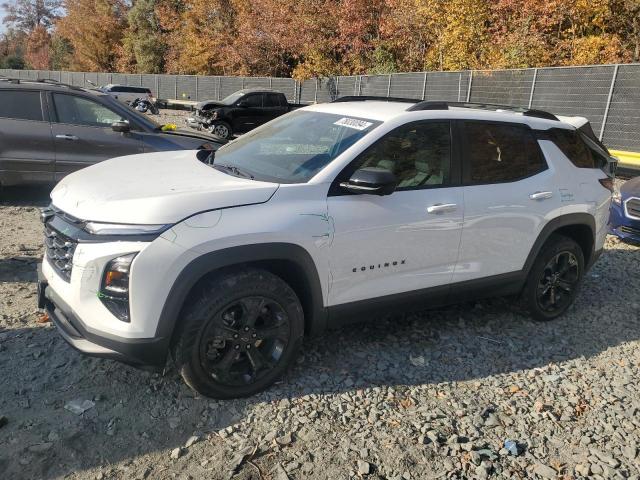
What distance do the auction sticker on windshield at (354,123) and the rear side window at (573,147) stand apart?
1.83 meters

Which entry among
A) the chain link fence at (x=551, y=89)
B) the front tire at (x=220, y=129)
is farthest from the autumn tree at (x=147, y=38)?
the front tire at (x=220, y=129)

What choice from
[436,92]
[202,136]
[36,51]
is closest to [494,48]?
[436,92]

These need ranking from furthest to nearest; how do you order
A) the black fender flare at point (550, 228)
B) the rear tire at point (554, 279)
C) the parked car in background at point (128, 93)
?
the parked car in background at point (128, 93) → the rear tire at point (554, 279) → the black fender flare at point (550, 228)

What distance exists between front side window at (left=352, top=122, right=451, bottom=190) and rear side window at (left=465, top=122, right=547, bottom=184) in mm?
230

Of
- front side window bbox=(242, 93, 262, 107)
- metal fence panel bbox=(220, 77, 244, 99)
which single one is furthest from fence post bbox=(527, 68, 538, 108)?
metal fence panel bbox=(220, 77, 244, 99)

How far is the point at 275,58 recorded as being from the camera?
34812mm

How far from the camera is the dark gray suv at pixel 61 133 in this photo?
6820 millimetres

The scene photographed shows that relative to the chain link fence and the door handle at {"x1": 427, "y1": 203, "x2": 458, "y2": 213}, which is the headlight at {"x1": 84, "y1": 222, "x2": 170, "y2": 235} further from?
the chain link fence

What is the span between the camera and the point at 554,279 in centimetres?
459

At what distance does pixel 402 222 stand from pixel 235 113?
1569cm

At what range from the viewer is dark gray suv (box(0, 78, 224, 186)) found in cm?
682

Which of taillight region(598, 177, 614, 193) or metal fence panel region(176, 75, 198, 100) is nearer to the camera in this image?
taillight region(598, 177, 614, 193)

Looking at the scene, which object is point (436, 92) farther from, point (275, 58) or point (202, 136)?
point (275, 58)

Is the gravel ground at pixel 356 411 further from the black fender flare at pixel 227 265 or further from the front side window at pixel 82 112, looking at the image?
the front side window at pixel 82 112
